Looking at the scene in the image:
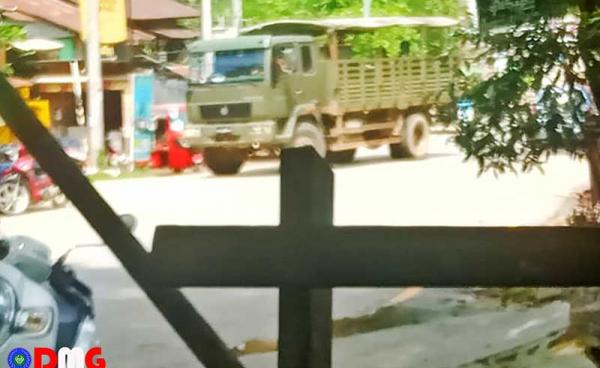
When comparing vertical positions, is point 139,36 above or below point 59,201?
above

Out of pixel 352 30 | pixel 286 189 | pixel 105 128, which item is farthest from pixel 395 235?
pixel 105 128

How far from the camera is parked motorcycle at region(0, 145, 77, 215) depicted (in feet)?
3.42

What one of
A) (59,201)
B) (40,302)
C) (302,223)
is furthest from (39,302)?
(302,223)

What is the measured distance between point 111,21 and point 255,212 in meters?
0.29

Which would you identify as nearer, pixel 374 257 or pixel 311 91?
pixel 374 257

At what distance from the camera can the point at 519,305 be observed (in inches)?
41.1

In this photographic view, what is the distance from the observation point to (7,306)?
1.04 meters

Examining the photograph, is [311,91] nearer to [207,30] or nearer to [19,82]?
[207,30]

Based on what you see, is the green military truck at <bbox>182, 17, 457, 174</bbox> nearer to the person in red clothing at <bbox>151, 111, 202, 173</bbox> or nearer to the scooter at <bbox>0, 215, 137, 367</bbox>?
the person in red clothing at <bbox>151, 111, 202, 173</bbox>

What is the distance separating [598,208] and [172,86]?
518 millimetres

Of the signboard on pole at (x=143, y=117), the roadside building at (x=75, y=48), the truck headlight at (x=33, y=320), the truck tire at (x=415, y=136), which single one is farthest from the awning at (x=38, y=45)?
the truck tire at (x=415, y=136)

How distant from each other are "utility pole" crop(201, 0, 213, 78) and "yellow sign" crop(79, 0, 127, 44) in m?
0.10

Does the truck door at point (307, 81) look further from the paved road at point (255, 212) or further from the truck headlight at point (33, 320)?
the truck headlight at point (33, 320)

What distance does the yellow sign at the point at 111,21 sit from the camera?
42.6 inches
